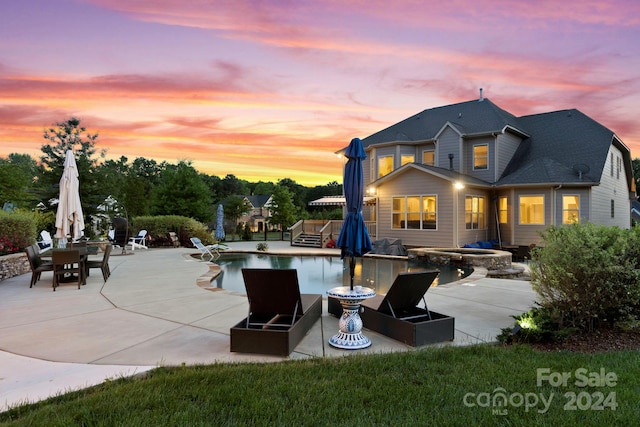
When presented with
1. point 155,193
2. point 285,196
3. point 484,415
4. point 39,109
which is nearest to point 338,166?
point 285,196

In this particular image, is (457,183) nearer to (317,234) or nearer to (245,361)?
(317,234)

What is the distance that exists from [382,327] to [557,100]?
74.6 ft

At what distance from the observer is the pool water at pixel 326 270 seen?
9.54 metres

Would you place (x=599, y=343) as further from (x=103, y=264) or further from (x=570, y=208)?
(x=570, y=208)

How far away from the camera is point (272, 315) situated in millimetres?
4789

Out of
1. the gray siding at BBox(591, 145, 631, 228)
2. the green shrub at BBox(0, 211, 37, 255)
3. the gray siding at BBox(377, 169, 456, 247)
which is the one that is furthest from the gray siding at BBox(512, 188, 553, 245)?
the green shrub at BBox(0, 211, 37, 255)

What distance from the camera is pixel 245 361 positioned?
12.5 ft

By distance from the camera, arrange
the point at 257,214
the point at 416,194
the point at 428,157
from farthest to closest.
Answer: the point at 257,214, the point at 428,157, the point at 416,194

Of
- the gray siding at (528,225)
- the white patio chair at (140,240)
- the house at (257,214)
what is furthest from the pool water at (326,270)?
the house at (257,214)

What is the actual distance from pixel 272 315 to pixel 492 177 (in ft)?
53.5

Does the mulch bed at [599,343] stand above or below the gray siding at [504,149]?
below

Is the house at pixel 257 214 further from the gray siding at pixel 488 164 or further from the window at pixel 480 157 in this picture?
the window at pixel 480 157

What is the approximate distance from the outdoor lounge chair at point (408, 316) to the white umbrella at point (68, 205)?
26.6 ft

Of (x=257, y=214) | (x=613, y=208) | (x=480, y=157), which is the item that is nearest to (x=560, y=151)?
(x=480, y=157)
